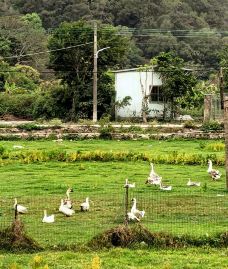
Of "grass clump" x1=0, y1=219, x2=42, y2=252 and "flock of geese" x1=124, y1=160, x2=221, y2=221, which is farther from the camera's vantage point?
"flock of geese" x1=124, y1=160, x2=221, y2=221

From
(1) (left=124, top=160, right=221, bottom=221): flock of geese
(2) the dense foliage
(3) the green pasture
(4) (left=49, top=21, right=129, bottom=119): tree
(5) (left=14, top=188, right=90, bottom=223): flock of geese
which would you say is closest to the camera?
(1) (left=124, top=160, right=221, bottom=221): flock of geese

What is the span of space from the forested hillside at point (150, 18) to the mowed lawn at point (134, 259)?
72.0 m

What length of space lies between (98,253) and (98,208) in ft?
11.6

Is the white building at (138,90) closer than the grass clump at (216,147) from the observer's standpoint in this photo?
No

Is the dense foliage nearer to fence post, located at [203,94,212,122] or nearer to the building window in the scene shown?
the building window

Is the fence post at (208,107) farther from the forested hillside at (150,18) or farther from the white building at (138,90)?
the forested hillside at (150,18)

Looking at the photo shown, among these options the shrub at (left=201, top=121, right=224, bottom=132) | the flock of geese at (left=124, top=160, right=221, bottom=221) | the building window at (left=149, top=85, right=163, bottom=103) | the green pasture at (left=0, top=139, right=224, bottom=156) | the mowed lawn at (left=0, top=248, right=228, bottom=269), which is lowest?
the mowed lawn at (left=0, top=248, right=228, bottom=269)

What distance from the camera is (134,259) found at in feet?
36.6

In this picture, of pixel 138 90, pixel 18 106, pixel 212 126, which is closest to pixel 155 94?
pixel 138 90

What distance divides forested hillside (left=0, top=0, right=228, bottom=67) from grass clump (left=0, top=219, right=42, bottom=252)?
236ft

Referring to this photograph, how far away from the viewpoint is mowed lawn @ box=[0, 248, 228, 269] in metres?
10.8

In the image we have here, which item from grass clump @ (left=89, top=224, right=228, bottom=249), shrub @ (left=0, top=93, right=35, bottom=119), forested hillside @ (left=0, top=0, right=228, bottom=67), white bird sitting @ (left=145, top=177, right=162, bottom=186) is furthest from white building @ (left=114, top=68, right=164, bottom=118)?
Answer: forested hillside @ (left=0, top=0, right=228, bottom=67)

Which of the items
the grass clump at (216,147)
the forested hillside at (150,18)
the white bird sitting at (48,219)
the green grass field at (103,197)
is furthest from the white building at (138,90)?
the forested hillside at (150,18)

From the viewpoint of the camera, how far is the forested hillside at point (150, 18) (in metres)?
85.4
